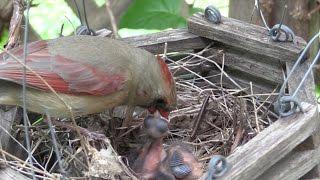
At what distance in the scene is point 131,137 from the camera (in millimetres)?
2900

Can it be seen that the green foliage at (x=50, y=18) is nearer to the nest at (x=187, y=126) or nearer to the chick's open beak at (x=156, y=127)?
the nest at (x=187, y=126)

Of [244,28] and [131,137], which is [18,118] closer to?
[131,137]

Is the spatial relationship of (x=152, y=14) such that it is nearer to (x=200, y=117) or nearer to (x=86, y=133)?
(x=200, y=117)

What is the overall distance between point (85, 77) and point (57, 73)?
0.34ft

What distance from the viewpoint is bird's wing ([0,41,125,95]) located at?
8.16 feet

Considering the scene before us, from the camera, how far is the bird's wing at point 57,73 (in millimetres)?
2488

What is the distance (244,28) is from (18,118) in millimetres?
976

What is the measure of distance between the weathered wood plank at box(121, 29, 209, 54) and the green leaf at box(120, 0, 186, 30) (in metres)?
0.39

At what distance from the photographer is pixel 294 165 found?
97.5 inches

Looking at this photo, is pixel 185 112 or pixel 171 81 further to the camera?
pixel 185 112

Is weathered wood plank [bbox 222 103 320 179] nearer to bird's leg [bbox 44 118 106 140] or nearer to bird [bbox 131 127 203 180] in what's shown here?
bird [bbox 131 127 203 180]

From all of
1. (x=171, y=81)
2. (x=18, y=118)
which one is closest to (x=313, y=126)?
(x=171, y=81)

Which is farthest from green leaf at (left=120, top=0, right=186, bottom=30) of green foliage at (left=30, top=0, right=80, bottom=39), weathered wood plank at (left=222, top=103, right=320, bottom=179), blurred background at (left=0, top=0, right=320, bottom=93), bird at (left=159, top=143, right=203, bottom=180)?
weathered wood plank at (left=222, top=103, right=320, bottom=179)

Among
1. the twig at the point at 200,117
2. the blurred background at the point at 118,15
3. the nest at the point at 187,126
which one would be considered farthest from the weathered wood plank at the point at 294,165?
the blurred background at the point at 118,15
